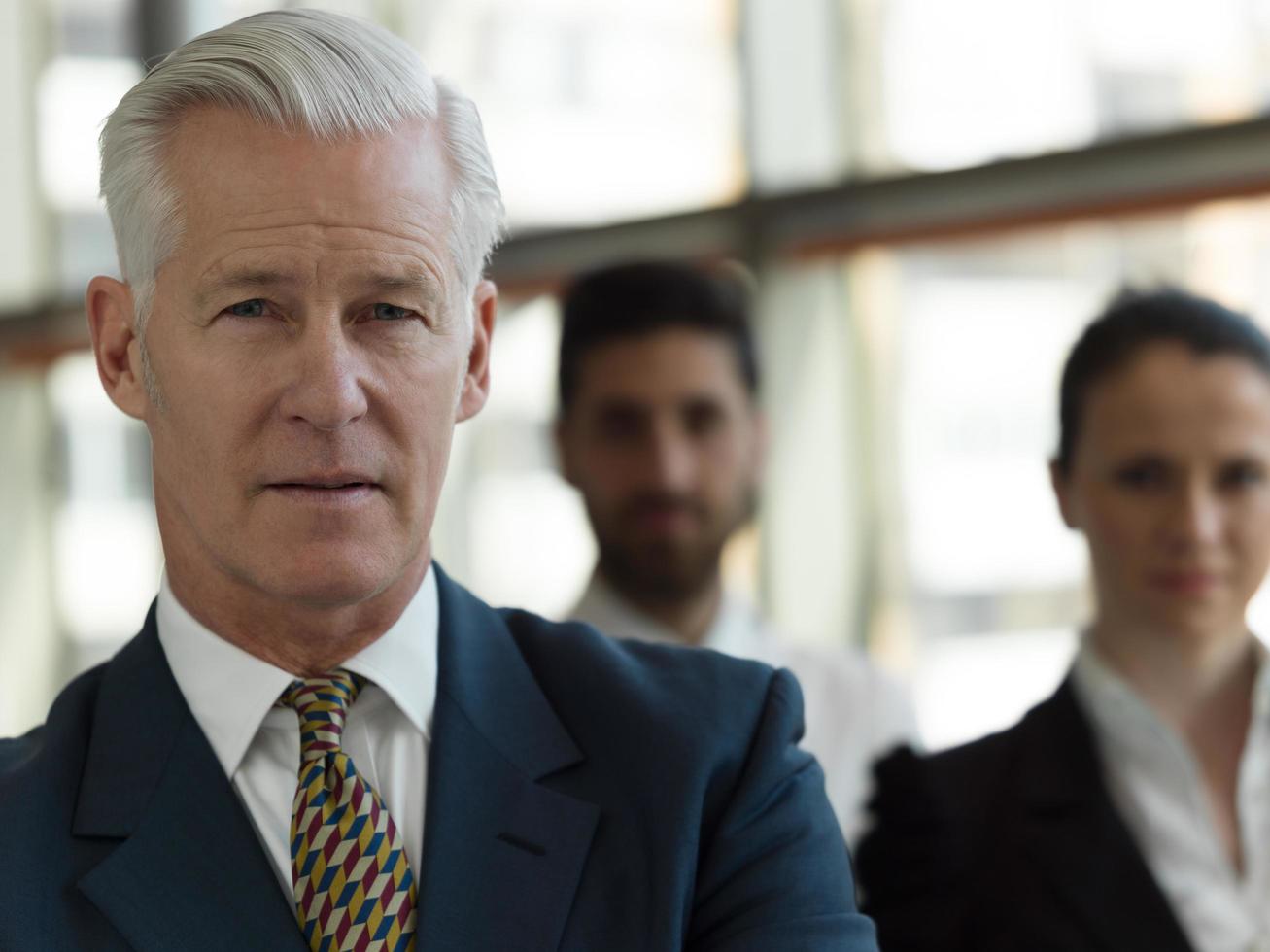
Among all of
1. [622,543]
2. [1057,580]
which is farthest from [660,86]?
[622,543]

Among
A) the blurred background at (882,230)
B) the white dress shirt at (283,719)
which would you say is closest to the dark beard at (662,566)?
the blurred background at (882,230)

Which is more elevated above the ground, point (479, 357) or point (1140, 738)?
point (479, 357)

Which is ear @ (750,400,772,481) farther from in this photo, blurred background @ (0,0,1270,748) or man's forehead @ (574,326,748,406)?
blurred background @ (0,0,1270,748)

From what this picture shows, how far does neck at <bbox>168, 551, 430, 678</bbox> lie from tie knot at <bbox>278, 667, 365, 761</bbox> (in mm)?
20

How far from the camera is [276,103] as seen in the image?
1.42 metres

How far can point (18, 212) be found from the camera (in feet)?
24.1

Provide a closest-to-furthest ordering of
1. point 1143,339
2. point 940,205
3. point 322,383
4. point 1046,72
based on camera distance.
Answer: point 322,383
point 1143,339
point 1046,72
point 940,205

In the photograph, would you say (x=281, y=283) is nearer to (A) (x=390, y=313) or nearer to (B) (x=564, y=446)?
(A) (x=390, y=313)

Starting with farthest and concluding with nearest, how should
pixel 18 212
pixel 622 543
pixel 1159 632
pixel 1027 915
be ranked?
pixel 18 212 → pixel 622 543 → pixel 1159 632 → pixel 1027 915

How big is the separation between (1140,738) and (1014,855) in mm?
249

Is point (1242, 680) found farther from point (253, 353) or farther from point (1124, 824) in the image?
point (253, 353)

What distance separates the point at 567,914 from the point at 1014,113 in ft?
12.5

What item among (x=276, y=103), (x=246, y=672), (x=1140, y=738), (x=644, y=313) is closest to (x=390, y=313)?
(x=276, y=103)

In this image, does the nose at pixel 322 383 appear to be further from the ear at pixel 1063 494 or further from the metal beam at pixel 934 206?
the metal beam at pixel 934 206
